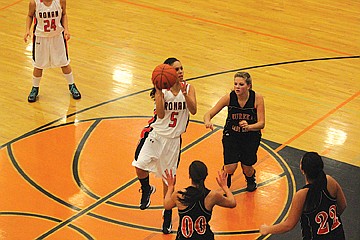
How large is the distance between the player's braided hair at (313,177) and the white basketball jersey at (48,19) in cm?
574

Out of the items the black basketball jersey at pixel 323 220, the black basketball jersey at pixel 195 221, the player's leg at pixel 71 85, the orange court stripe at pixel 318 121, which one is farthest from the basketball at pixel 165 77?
the player's leg at pixel 71 85

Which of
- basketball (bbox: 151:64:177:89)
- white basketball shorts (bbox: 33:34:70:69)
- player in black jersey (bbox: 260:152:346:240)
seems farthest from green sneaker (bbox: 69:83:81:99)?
player in black jersey (bbox: 260:152:346:240)

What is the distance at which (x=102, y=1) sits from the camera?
16094 mm

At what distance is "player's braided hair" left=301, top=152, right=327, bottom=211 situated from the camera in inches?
272

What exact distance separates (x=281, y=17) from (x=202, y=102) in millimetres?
3991

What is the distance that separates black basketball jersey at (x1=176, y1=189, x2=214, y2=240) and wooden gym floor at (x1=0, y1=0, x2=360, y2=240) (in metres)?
1.70

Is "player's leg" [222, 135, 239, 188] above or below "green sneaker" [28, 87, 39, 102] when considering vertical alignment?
above

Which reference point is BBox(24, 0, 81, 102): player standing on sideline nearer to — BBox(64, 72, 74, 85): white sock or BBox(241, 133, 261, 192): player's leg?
BBox(64, 72, 74, 85): white sock

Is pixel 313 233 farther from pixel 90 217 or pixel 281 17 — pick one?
pixel 281 17

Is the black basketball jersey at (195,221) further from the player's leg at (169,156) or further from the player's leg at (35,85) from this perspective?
the player's leg at (35,85)

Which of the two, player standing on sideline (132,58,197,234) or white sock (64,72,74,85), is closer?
player standing on sideline (132,58,197,234)

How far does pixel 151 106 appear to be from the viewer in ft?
39.2

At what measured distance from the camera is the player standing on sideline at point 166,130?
852 cm

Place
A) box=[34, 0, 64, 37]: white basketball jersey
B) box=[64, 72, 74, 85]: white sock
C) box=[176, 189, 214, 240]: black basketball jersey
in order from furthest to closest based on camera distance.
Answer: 1. box=[64, 72, 74, 85]: white sock
2. box=[34, 0, 64, 37]: white basketball jersey
3. box=[176, 189, 214, 240]: black basketball jersey
